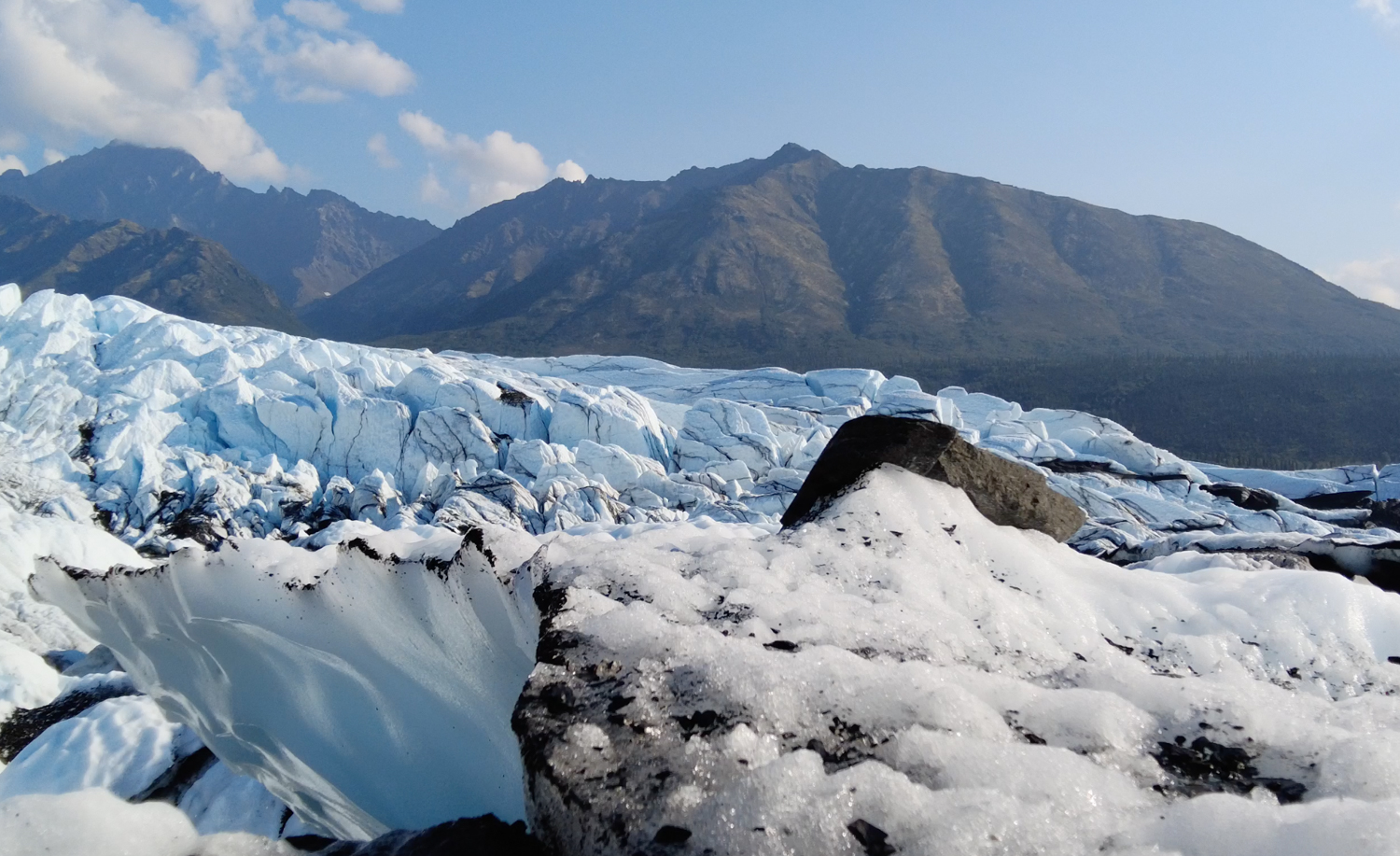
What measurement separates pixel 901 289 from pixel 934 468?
5256 inches

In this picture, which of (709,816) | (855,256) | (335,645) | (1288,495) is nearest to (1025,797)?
(709,816)

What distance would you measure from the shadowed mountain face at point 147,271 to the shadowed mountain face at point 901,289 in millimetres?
31824

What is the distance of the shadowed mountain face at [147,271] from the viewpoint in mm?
134000

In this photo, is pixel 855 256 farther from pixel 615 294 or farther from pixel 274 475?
pixel 274 475

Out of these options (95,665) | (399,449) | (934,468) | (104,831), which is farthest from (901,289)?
(104,831)

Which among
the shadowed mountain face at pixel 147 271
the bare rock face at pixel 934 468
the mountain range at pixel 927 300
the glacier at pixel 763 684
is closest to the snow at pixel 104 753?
the glacier at pixel 763 684

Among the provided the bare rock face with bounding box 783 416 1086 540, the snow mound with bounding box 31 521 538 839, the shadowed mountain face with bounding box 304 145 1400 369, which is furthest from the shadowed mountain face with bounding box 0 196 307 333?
the bare rock face with bounding box 783 416 1086 540

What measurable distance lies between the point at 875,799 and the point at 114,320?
36755 millimetres

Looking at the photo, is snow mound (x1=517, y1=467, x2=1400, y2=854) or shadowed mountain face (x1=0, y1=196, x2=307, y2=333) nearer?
snow mound (x1=517, y1=467, x2=1400, y2=854)

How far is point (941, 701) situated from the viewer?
2.08m

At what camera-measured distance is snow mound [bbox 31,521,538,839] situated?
278 cm

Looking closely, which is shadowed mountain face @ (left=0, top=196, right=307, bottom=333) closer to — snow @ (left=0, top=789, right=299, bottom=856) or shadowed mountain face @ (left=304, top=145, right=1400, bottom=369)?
shadowed mountain face @ (left=304, top=145, right=1400, bottom=369)

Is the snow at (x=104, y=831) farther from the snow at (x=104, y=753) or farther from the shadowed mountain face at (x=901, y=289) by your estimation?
the shadowed mountain face at (x=901, y=289)

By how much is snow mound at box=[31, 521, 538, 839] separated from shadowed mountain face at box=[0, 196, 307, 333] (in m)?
142
